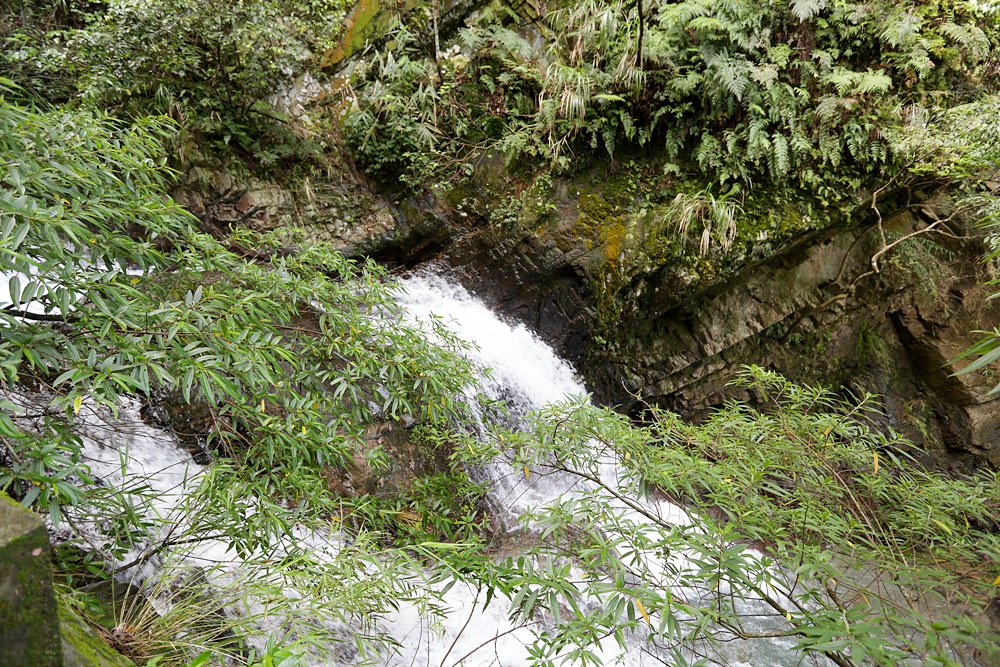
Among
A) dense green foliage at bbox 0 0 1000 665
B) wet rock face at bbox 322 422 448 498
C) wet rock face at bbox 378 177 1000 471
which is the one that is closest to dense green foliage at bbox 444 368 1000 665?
dense green foliage at bbox 0 0 1000 665

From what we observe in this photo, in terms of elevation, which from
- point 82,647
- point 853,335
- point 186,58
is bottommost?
point 853,335

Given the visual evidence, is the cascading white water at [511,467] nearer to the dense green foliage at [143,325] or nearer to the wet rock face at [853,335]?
the dense green foliage at [143,325]

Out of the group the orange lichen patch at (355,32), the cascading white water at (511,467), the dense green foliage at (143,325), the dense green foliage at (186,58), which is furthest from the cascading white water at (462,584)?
the orange lichen patch at (355,32)

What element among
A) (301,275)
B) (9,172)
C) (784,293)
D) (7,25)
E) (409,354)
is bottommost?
(784,293)

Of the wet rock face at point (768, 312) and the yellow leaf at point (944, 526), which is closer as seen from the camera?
the yellow leaf at point (944, 526)

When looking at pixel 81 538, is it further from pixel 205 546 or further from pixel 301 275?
pixel 301 275

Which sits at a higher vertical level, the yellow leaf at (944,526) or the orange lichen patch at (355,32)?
the orange lichen patch at (355,32)

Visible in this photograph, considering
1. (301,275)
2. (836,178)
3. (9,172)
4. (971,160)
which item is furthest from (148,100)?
(971,160)

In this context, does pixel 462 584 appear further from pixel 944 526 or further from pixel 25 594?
pixel 25 594

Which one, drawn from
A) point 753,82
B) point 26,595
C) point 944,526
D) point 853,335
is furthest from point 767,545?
point 853,335

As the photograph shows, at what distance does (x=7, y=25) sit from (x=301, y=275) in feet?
15.1

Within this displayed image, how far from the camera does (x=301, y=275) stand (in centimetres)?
324

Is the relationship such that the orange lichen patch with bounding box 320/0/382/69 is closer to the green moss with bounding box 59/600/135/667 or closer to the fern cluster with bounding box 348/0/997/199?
the fern cluster with bounding box 348/0/997/199

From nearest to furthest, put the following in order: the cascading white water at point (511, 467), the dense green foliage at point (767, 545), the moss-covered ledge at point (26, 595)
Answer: the moss-covered ledge at point (26, 595), the dense green foliage at point (767, 545), the cascading white water at point (511, 467)
